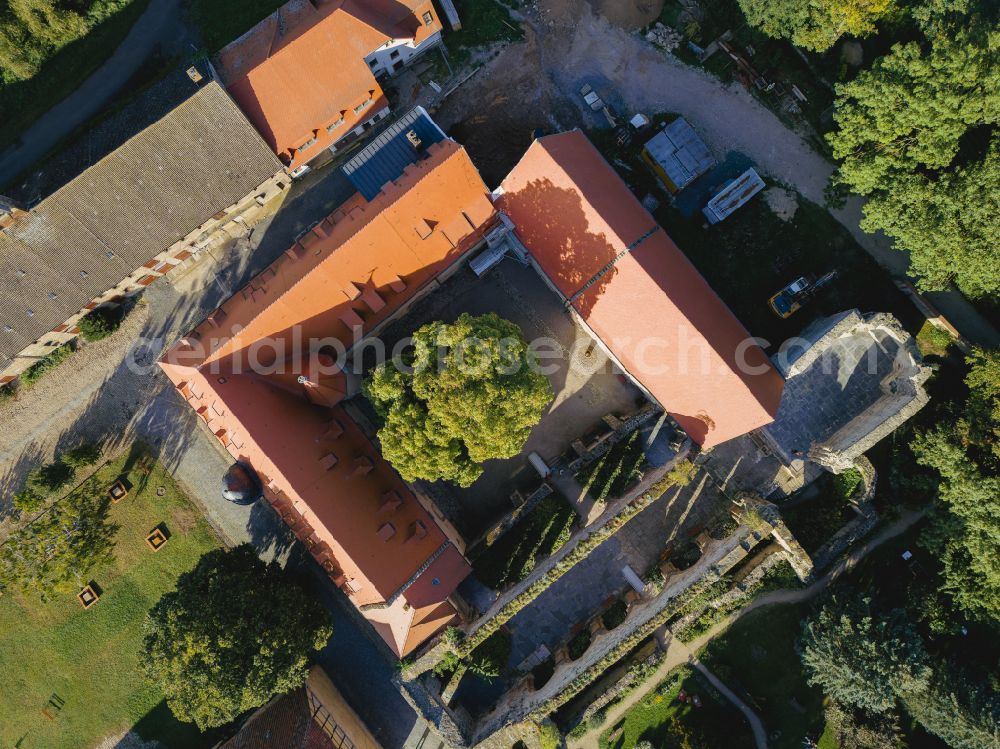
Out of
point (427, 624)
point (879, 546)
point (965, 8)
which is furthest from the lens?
point (879, 546)

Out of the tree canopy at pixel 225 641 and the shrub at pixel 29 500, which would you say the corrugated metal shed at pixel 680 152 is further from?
the shrub at pixel 29 500

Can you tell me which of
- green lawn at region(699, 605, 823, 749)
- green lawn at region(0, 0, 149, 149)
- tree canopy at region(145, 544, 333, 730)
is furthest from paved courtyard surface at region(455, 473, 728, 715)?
green lawn at region(0, 0, 149, 149)

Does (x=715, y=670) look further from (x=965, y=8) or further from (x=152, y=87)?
(x=152, y=87)

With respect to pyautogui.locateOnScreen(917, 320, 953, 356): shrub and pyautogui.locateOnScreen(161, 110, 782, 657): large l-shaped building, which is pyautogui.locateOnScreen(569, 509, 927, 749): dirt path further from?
pyautogui.locateOnScreen(161, 110, 782, 657): large l-shaped building

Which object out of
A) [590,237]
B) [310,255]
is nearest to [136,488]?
[310,255]

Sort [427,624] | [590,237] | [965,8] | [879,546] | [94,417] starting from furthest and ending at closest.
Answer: [94,417]
[879,546]
[427,624]
[590,237]
[965,8]
